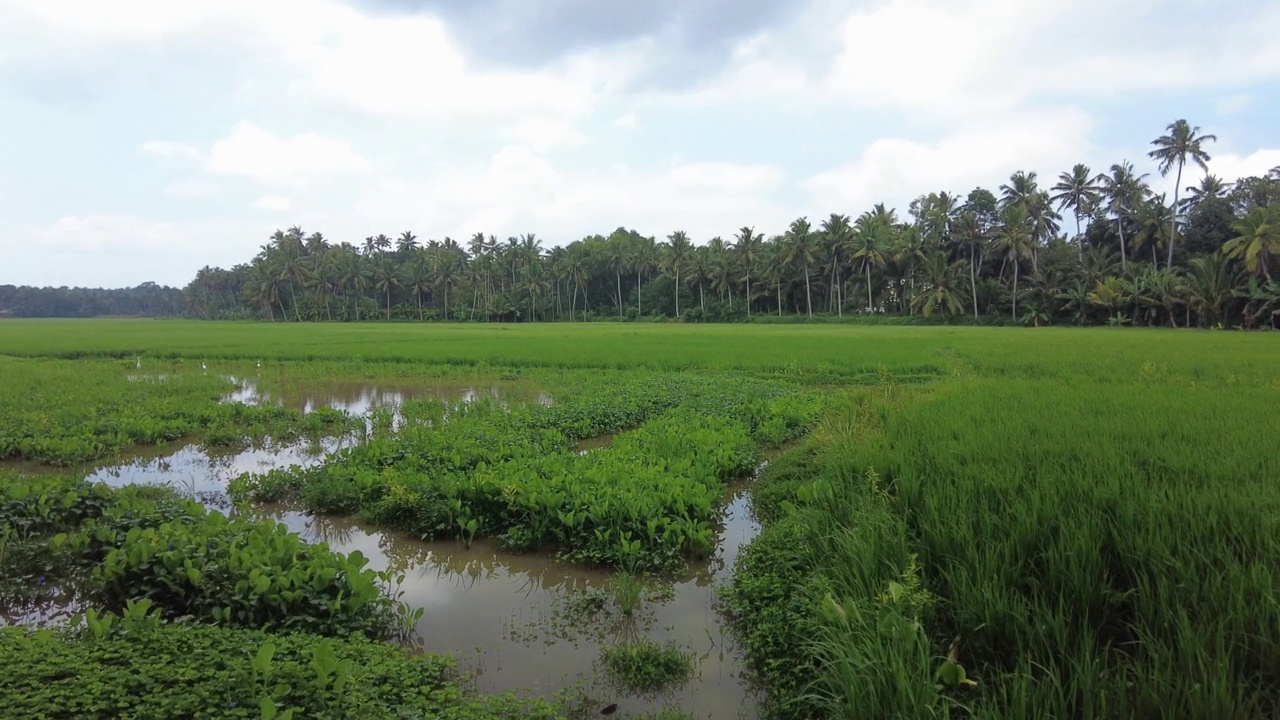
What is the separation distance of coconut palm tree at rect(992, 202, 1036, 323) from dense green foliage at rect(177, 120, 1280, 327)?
0.12 meters

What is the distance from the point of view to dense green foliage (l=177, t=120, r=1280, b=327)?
153ft

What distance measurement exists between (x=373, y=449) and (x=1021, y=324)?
184 ft

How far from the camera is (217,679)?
3223 millimetres

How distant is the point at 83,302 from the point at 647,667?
547ft

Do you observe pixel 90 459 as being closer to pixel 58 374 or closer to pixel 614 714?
pixel 614 714

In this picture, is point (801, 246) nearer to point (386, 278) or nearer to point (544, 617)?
point (386, 278)

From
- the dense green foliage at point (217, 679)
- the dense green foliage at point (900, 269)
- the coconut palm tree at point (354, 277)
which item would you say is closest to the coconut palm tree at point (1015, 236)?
the dense green foliage at point (900, 269)

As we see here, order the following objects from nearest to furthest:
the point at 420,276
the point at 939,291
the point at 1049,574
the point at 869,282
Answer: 1. the point at 1049,574
2. the point at 939,291
3. the point at 869,282
4. the point at 420,276

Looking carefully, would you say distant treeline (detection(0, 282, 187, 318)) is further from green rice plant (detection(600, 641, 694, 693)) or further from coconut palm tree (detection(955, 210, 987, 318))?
green rice plant (detection(600, 641, 694, 693))

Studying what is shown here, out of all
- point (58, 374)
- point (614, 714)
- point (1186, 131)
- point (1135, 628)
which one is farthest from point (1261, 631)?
point (1186, 131)

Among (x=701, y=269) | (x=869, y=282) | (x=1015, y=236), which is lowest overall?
(x=869, y=282)

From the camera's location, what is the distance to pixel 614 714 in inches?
140

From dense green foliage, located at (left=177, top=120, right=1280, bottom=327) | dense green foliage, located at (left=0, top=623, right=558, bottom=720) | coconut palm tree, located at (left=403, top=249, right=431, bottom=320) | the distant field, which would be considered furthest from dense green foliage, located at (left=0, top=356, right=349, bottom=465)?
coconut palm tree, located at (left=403, top=249, right=431, bottom=320)

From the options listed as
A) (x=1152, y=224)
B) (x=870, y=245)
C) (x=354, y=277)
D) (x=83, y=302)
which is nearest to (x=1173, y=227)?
(x=1152, y=224)
